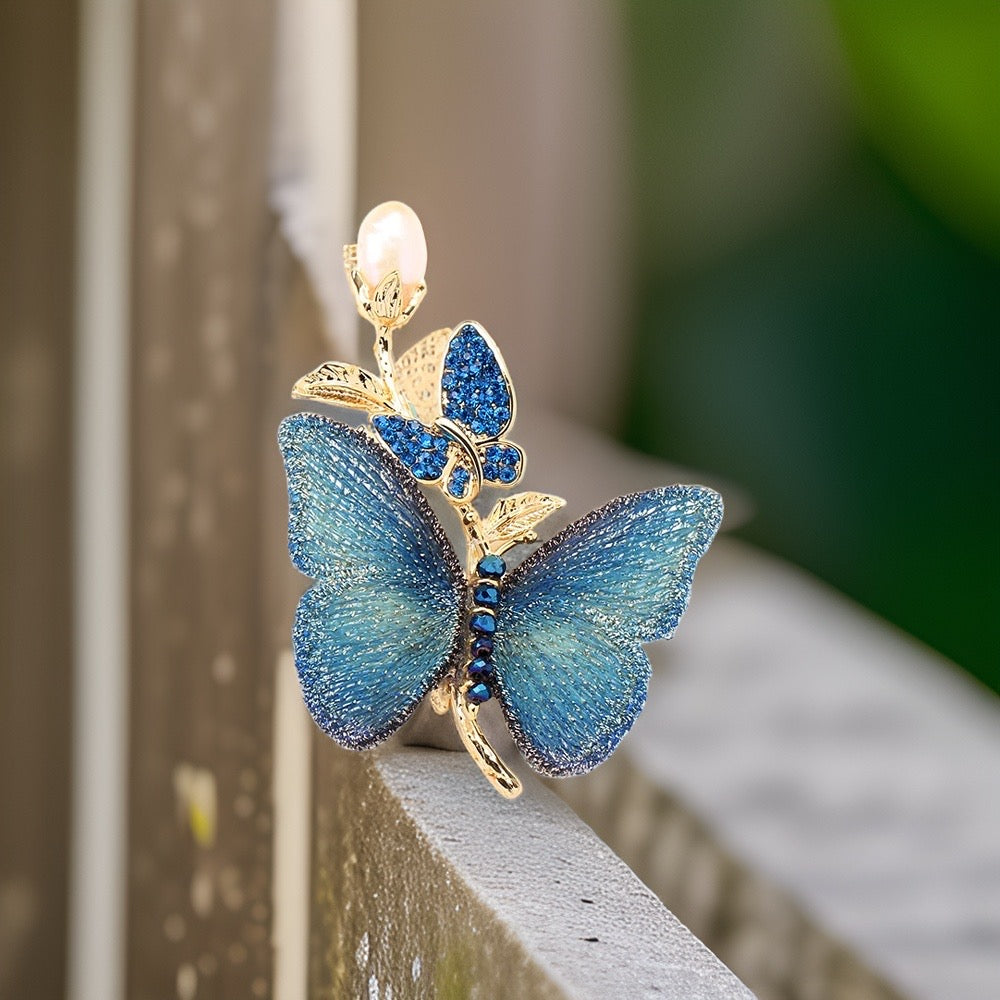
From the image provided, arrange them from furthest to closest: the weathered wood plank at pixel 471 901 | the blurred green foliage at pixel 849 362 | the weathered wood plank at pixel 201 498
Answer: the blurred green foliage at pixel 849 362
the weathered wood plank at pixel 201 498
the weathered wood plank at pixel 471 901

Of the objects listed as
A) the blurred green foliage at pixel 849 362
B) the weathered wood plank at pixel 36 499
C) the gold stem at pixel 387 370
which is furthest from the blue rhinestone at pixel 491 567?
the blurred green foliage at pixel 849 362

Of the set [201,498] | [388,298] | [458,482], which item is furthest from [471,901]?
[201,498]

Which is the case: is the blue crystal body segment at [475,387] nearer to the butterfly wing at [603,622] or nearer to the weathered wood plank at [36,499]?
the butterfly wing at [603,622]

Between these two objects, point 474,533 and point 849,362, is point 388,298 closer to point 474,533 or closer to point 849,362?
point 474,533

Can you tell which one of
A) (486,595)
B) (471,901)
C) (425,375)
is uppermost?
(425,375)

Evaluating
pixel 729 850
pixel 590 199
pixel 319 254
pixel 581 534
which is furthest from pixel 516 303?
pixel 581 534

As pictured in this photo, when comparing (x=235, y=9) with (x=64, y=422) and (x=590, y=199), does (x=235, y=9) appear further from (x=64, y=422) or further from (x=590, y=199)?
(x=590, y=199)
